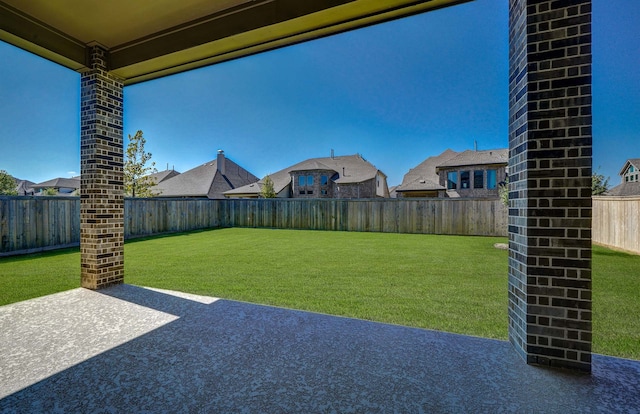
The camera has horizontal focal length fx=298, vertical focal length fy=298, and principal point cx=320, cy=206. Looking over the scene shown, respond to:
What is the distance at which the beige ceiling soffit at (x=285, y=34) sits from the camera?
2.49 m

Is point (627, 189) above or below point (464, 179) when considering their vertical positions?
below

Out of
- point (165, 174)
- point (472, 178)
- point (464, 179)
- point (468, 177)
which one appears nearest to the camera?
point (472, 178)

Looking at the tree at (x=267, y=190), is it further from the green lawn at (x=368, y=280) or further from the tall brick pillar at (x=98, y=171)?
the tall brick pillar at (x=98, y=171)

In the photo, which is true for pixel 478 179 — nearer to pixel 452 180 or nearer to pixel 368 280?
pixel 452 180

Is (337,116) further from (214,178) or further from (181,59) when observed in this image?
(181,59)

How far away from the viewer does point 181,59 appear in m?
3.42

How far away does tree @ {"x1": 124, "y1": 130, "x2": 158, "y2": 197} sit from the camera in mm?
16609

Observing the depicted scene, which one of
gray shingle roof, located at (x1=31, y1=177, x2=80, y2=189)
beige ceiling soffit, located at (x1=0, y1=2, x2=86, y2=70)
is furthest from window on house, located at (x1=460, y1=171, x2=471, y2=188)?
gray shingle roof, located at (x1=31, y1=177, x2=80, y2=189)

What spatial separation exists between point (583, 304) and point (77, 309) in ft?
14.1

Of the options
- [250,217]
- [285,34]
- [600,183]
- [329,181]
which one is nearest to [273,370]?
[285,34]

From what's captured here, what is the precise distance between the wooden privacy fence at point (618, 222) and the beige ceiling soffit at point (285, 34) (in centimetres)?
786

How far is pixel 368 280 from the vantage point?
4.68 meters

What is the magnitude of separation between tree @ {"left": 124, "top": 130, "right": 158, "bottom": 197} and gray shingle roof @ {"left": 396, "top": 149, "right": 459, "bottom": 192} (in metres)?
16.3

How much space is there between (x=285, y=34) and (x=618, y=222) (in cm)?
948
